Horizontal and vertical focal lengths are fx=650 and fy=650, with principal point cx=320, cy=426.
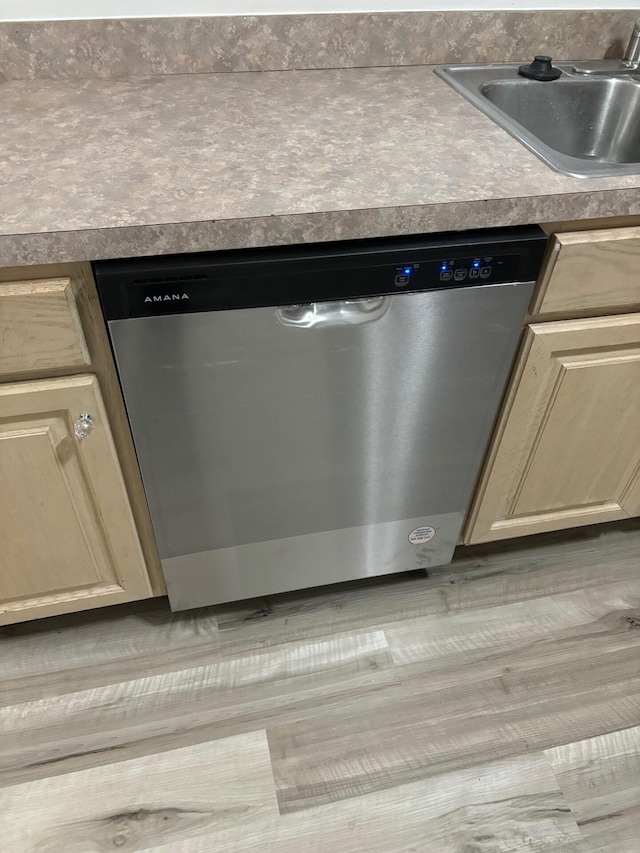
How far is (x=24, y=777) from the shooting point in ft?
3.95

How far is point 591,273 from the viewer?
1.02m

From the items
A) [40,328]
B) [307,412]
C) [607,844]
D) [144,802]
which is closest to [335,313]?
[307,412]

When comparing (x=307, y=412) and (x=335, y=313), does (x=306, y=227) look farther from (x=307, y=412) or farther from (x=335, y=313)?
(x=307, y=412)

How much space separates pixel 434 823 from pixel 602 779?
341 millimetres

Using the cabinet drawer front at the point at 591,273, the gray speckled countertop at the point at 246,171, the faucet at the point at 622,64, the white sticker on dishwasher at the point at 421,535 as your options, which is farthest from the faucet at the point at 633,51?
the white sticker on dishwasher at the point at 421,535

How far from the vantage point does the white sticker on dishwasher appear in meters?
1.35

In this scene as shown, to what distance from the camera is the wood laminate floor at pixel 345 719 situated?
1.16 metres

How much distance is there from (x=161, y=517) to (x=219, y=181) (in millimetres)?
573

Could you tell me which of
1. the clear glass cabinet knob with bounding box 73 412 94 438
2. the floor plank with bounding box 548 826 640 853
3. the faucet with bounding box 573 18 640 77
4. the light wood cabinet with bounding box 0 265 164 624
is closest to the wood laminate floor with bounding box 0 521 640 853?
the floor plank with bounding box 548 826 640 853

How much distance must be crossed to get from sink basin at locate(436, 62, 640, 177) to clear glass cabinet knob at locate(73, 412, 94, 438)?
37.8 inches

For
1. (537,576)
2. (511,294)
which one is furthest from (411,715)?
(511,294)

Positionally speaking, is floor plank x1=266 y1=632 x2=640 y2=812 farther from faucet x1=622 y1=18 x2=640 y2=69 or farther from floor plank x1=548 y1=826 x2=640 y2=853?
faucet x1=622 y1=18 x2=640 y2=69

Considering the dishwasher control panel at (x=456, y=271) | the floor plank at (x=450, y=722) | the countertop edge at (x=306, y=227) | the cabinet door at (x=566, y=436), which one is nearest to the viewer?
the countertop edge at (x=306, y=227)

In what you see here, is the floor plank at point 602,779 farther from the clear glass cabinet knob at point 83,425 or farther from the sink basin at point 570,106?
the sink basin at point 570,106
